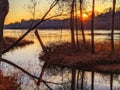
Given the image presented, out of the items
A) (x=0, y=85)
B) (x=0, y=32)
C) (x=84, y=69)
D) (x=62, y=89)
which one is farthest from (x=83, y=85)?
(x=0, y=32)

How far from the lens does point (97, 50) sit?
38.3 m

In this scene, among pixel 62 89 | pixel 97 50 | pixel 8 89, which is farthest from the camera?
pixel 97 50

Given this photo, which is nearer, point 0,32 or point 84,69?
point 0,32

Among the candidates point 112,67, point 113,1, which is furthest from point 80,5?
point 112,67

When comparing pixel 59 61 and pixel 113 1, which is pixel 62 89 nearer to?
pixel 59 61

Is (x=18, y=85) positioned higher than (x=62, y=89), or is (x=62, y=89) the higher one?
(x=18, y=85)

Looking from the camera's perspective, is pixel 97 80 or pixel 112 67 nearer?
pixel 97 80

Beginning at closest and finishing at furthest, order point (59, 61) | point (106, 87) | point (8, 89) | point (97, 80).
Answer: point (8, 89) < point (106, 87) < point (97, 80) < point (59, 61)

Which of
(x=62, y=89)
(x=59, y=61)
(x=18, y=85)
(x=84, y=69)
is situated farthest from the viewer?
(x=59, y=61)

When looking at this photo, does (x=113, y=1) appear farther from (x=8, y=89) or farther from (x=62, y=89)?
(x=8, y=89)

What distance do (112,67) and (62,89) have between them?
11509mm

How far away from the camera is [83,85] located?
21328mm

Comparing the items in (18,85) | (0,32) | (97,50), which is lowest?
(97,50)

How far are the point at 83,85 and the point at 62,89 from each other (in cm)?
356
